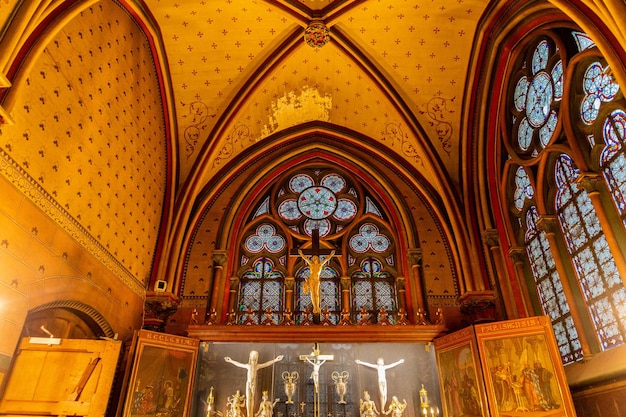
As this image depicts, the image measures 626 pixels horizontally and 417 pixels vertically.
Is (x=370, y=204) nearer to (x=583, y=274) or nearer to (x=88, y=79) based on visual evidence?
(x=583, y=274)

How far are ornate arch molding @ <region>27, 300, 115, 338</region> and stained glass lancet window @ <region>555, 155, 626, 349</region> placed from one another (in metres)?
9.95

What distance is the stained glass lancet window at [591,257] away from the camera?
8062mm

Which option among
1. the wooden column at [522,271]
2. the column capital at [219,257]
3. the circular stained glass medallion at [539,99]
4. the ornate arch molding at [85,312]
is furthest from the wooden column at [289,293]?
the circular stained glass medallion at [539,99]

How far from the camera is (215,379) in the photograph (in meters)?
11.1

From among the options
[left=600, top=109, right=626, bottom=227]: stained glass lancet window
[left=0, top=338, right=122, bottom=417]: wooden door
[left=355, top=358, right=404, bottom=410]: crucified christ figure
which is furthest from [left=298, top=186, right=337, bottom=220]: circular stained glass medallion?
[left=600, top=109, right=626, bottom=227]: stained glass lancet window

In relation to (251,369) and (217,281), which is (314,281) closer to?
(251,369)

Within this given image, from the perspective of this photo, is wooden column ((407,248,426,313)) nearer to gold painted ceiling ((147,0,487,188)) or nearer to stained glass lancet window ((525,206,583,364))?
gold painted ceiling ((147,0,487,188))

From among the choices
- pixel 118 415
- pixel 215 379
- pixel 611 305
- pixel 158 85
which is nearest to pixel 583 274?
pixel 611 305

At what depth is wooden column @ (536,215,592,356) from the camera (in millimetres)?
8633

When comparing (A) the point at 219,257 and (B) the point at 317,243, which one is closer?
(B) the point at 317,243

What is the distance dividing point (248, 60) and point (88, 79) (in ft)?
15.5

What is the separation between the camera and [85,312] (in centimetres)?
923

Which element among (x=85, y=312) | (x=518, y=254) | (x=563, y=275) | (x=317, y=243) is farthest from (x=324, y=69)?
(x=85, y=312)

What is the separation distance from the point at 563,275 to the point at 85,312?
9.90 metres
